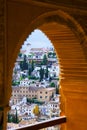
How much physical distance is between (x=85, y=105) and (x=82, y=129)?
30 centimetres

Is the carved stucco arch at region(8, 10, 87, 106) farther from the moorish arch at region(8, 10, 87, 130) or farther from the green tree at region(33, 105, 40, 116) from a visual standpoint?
the green tree at region(33, 105, 40, 116)

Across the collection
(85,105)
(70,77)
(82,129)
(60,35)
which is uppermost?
(60,35)

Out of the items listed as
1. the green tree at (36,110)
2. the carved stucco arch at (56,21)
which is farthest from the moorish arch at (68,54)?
the green tree at (36,110)

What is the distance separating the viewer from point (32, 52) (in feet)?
13.9

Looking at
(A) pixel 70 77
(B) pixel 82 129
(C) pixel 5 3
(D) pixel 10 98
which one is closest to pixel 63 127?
(B) pixel 82 129

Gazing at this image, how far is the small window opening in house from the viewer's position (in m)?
4.02

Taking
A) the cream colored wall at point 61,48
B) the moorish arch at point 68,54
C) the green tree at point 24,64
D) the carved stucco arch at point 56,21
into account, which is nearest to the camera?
the cream colored wall at point 61,48

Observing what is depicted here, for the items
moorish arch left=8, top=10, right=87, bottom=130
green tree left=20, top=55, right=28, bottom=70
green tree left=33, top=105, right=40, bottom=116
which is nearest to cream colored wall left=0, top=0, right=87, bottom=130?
moorish arch left=8, top=10, right=87, bottom=130

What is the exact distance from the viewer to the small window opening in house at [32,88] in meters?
4.02

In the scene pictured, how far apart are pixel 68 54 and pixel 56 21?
0.60 m

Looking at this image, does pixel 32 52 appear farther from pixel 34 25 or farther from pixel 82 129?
pixel 82 129

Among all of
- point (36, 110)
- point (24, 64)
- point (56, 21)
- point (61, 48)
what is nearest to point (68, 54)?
point (61, 48)

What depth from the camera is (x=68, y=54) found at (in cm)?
483

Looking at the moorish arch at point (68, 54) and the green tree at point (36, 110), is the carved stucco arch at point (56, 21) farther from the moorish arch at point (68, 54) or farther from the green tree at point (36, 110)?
the green tree at point (36, 110)
